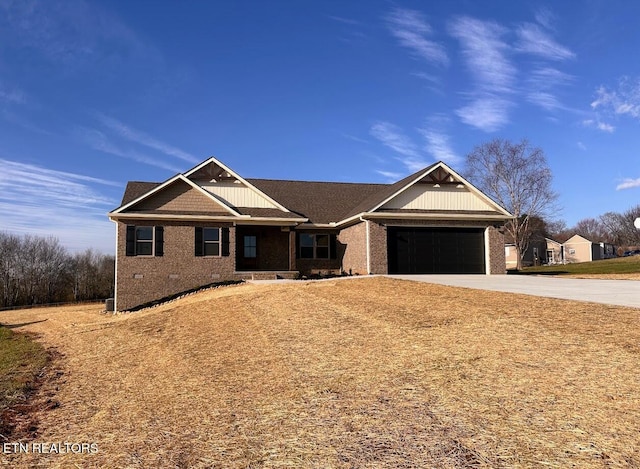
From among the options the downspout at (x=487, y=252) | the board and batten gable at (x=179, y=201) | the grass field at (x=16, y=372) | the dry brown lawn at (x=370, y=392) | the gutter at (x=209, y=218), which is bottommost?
the grass field at (x=16, y=372)

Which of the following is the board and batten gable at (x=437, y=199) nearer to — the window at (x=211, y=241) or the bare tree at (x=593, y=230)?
the window at (x=211, y=241)

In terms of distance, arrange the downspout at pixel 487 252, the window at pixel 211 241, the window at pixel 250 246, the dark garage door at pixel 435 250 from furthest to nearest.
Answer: the window at pixel 250 246 → the downspout at pixel 487 252 → the dark garage door at pixel 435 250 → the window at pixel 211 241

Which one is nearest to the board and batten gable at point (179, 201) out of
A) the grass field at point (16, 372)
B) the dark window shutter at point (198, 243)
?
the dark window shutter at point (198, 243)

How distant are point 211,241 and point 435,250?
11091 mm

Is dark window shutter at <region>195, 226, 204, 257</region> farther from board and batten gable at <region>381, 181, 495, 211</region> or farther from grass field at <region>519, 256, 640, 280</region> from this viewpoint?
grass field at <region>519, 256, 640, 280</region>

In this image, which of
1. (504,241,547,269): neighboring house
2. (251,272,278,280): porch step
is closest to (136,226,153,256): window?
(251,272,278,280): porch step

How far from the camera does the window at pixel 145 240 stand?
67.5ft

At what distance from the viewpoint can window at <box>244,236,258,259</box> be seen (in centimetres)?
2445

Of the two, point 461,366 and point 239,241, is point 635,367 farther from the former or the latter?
point 239,241

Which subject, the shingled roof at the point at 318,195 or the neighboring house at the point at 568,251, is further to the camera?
the neighboring house at the point at 568,251

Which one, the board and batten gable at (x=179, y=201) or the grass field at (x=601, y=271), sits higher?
the board and batten gable at (x=179, y=201)

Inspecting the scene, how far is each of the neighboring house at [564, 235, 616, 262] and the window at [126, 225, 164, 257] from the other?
74563mm

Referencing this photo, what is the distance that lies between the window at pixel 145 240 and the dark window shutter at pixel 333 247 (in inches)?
375

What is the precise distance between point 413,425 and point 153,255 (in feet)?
59.8
